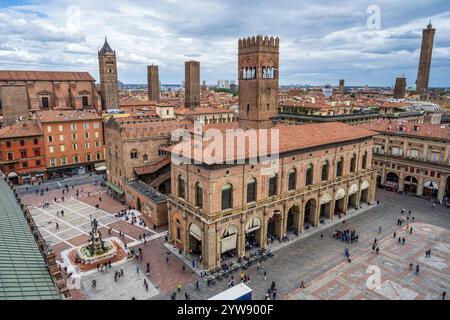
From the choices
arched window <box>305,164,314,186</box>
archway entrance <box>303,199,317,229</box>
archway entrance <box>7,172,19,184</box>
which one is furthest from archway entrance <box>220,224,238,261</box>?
archway entrance <box>7,172,19,184</box>

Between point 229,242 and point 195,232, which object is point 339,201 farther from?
point 195,232

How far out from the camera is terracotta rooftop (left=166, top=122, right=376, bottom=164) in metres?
34.5

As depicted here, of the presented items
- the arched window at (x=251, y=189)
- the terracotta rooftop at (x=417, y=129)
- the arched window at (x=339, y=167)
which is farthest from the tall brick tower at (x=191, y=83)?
the arched window at (x=251, y=189)

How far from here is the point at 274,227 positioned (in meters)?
42.6

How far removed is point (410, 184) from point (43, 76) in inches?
3644

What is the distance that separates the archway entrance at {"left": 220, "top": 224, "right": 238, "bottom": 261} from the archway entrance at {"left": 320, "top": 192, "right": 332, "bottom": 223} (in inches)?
596

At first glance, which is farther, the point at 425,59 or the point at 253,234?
the point at 425,59

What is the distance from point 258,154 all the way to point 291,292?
46.4 ft

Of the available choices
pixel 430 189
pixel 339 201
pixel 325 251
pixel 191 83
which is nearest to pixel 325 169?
pixel 339 201

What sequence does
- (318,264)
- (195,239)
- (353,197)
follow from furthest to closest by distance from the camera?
(353,197)
(195,239)
(318,264)

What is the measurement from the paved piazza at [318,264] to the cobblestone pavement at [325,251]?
9 cm

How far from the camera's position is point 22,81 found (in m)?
86.0

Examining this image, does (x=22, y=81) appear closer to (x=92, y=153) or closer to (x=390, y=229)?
(x=92, y=153)

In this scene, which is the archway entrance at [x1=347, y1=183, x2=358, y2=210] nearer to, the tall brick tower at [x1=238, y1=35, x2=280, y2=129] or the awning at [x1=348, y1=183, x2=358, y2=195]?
the awning at [x1=348, y1=183, x2=358, y2=195]
